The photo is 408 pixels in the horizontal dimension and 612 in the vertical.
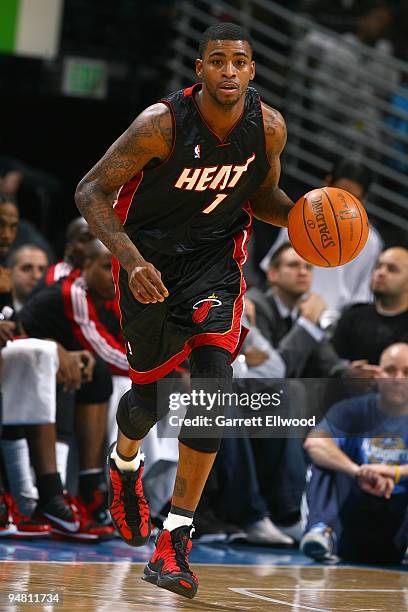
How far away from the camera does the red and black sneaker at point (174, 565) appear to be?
412cm

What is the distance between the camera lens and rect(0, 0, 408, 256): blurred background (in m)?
9.73

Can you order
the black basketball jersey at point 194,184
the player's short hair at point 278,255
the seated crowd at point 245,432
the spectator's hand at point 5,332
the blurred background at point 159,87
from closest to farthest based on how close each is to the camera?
the black basketball jersey at point 194,184 → the spectator's hand at point 5,332 → the seated crowd at point 245,432 → the player's short hair at point 278,255 → the blurred background at point 159,87

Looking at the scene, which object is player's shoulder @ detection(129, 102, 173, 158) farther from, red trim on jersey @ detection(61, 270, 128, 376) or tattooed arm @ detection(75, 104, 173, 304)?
red trim on jersey @ detection(61, 270, 128, 376)

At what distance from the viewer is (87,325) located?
6398 mm

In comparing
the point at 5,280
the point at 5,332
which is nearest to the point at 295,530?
the point at 5,332

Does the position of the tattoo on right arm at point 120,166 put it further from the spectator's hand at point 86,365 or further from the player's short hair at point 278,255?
the player's short hair at point 278,255

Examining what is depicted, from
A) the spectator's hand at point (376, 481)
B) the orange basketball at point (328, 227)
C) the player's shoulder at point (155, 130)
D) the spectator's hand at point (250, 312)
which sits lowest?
the spectator's hand at point (376, 481)

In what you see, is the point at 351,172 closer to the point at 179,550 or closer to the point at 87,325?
the point at 87,325

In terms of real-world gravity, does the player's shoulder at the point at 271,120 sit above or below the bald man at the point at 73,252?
above

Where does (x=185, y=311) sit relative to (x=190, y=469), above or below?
above

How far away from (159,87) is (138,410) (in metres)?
5.97

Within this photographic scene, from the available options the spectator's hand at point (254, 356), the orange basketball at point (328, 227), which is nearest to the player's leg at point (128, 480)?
the orange basketball at point (328, 227)

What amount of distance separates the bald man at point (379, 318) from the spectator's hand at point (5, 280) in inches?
84.5

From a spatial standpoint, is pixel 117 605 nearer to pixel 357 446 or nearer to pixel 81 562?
pixel 81 562
